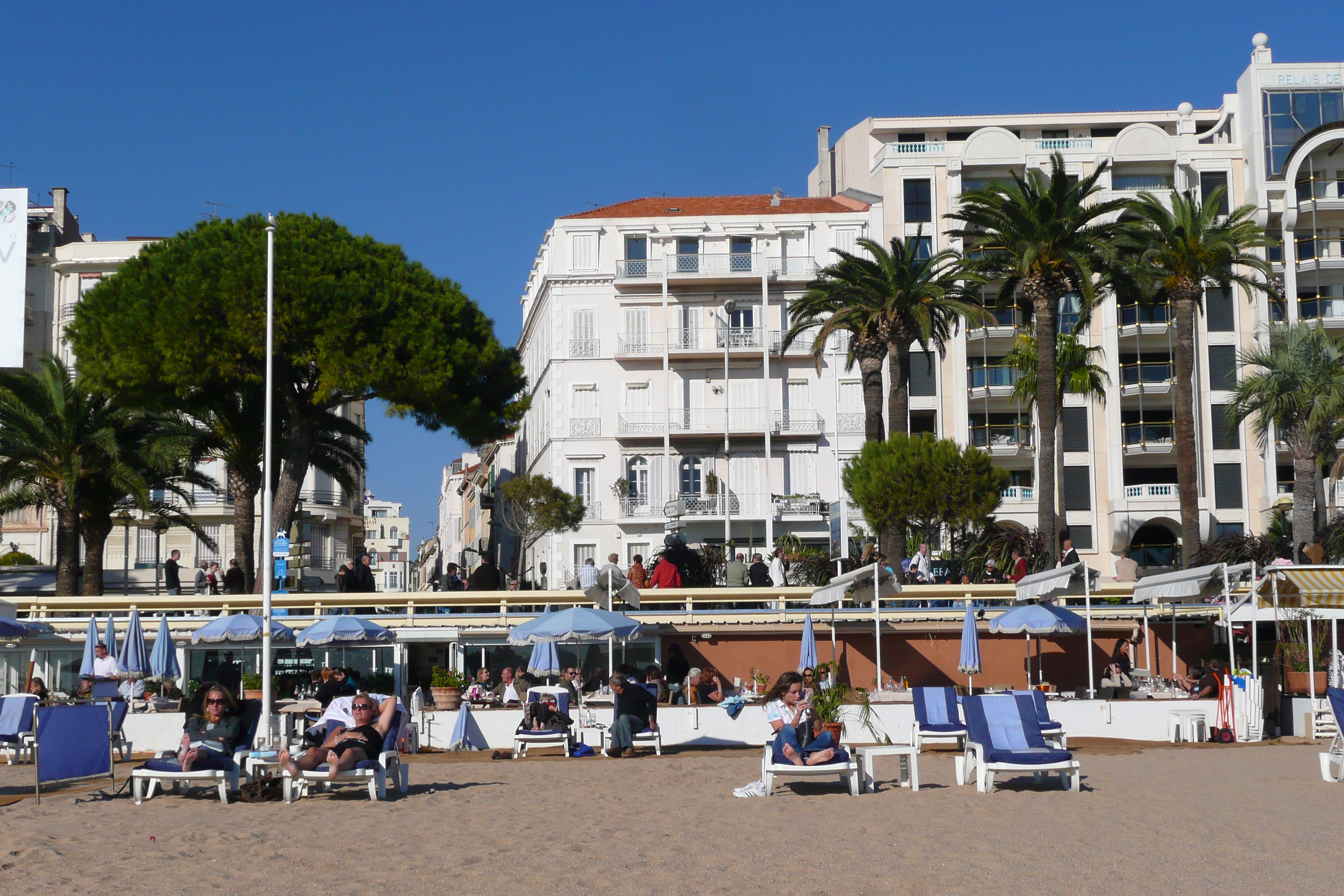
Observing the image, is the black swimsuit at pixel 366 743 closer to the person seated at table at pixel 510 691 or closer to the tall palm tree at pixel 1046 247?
the person seated at table at pixel 510 691

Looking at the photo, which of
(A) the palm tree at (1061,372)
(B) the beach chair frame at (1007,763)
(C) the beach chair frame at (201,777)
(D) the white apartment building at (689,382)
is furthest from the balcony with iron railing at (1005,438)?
(C) the beach chair frame at (201,777)

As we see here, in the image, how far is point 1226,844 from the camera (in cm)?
988

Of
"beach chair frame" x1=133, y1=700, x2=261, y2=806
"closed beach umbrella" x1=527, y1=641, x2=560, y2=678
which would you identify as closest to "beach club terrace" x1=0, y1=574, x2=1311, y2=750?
"closed beach umbrella" x1=527, y1=641, x2=560, y2=678

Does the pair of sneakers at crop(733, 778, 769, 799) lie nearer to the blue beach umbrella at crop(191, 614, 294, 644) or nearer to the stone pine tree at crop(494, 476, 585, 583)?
the blue beach umbrella at crop(191, 614, 294, 644)

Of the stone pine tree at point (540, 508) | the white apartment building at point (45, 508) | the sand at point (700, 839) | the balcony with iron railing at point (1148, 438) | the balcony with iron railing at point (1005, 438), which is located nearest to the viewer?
the sand at point (700, 839)

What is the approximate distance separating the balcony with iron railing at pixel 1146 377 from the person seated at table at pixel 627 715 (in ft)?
119

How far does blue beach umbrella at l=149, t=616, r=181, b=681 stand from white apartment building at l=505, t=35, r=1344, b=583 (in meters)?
27.7

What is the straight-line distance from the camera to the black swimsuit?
13.2 metres

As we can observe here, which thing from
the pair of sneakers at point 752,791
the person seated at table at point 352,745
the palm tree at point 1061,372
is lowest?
the pair of sneakers at point 752,791

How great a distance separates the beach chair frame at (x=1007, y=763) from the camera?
13367mm

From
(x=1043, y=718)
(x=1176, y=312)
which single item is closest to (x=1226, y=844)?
(x=1043, y=718)

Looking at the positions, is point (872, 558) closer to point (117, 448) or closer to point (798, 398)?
point (117, 448)

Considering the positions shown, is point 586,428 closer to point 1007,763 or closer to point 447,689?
point 447,689

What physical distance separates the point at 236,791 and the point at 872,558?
19927 mm
